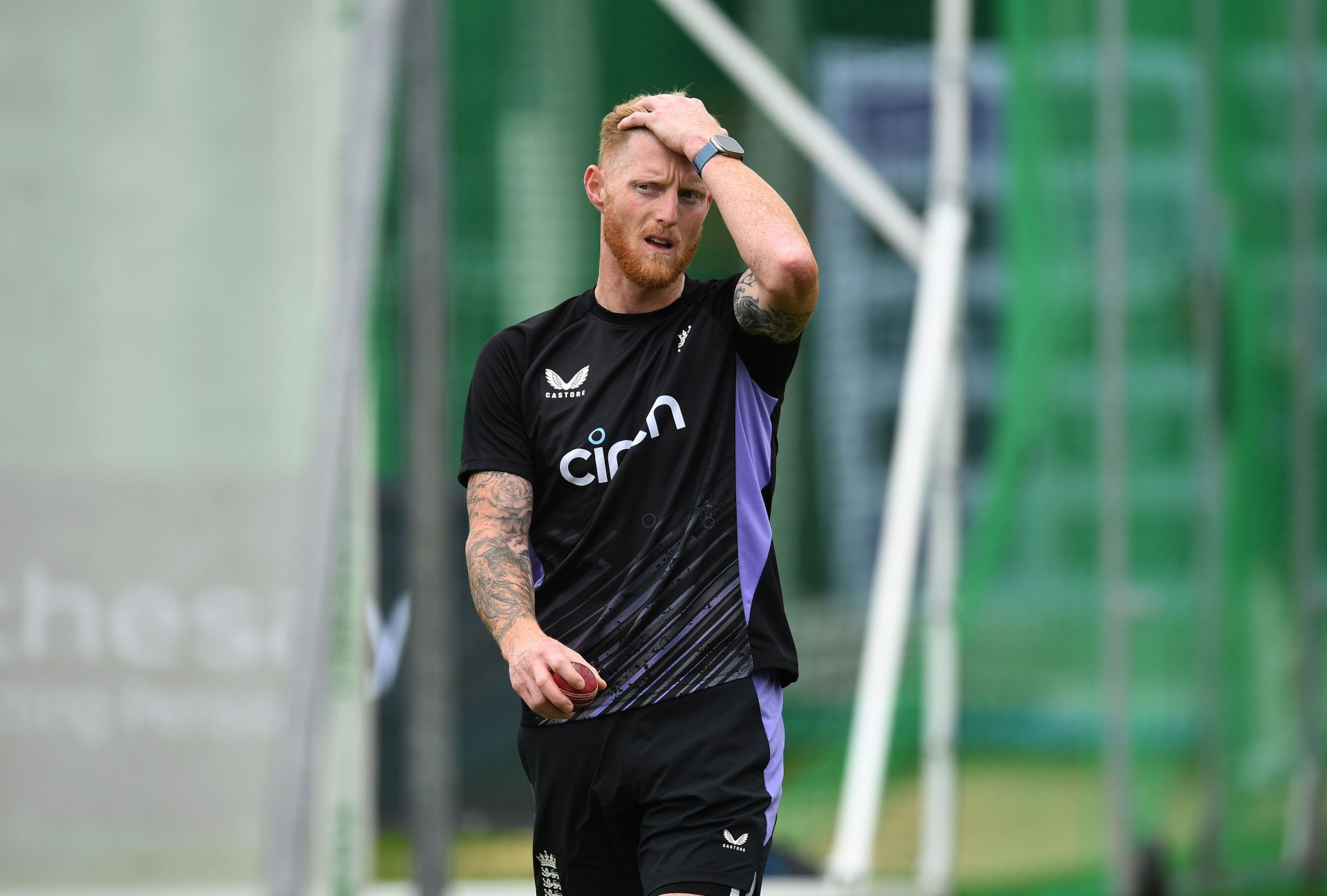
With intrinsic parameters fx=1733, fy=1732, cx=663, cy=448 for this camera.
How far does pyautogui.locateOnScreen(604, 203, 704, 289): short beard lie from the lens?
10.1 ft

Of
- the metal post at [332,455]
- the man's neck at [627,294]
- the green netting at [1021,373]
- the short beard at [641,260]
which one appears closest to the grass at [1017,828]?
the green netting at [1021,373]

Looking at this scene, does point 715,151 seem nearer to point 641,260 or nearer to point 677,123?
point 677,123

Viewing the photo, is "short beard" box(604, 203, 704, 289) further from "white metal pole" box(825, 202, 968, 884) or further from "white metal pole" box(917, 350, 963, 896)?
"white metal pole" box(917, 350, 963, 896)

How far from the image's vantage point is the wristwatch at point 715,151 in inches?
117

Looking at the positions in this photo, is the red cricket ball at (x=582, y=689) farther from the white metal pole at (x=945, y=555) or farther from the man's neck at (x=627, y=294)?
the white metal pole at (x=945, y=555)

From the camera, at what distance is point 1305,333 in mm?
8875

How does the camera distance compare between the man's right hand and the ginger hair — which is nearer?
the man's right hand

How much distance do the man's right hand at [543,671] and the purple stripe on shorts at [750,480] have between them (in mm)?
368

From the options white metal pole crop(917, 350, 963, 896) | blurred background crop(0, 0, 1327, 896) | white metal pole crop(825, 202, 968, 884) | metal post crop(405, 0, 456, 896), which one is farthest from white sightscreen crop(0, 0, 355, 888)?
white metal pole crop(917, 350, 963, 896)

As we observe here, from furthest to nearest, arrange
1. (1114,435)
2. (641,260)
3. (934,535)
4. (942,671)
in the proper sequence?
(1114,435) < (934,535) < (942,671) < (641,260)

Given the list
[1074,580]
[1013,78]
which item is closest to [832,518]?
[1074,580]

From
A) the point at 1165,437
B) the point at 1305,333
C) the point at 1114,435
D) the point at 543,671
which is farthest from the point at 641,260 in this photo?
the point at 1305,333

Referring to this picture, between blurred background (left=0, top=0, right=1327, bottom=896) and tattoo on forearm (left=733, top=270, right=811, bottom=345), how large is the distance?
132 inches

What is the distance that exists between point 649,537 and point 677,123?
733 millimetres
